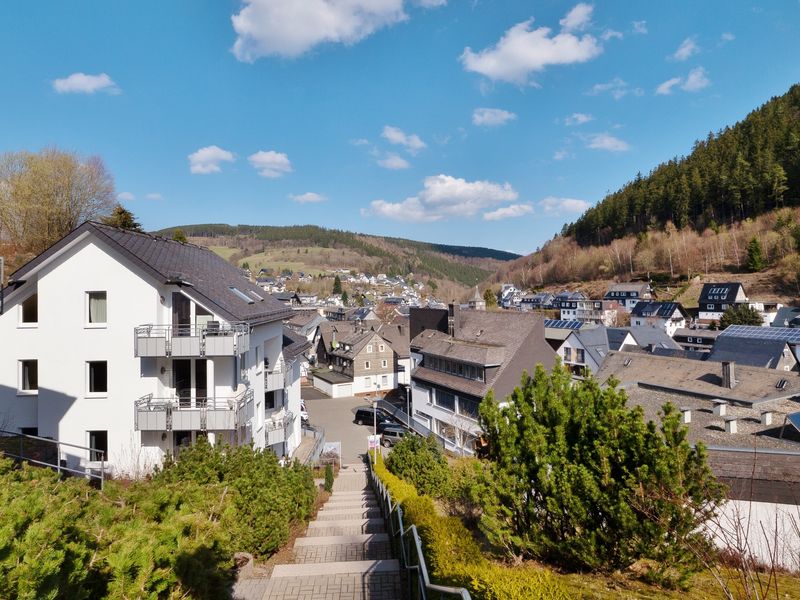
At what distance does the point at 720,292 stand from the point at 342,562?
105 metres

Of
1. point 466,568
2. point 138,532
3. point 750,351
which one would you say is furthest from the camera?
point 750,351

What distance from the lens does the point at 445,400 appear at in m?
33.6

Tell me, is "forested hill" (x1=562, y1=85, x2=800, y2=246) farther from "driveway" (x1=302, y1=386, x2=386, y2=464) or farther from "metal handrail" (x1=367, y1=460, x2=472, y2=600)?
"metal handrail" (x1=367, y1=460, x2=472, y2=600)

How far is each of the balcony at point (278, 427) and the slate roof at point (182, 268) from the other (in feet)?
17.6

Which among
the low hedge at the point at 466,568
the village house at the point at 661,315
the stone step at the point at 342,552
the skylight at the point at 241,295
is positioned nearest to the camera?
the low hedge at the point at 466,568

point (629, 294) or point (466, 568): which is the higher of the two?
point (629, 294)

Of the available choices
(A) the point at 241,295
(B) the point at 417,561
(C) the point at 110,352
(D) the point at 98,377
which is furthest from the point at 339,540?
(A) the point at 241,295

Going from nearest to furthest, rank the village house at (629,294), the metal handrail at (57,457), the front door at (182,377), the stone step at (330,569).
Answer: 1. the stone step at (330,569)
2. the metal handrail at (57,457)
3. the front door at (182,377)
4. the village house at (629,294)

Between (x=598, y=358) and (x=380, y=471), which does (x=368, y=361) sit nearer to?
(x=598, y=358)

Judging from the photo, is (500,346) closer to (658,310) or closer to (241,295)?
(241,295)

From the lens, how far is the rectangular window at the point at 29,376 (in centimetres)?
1667

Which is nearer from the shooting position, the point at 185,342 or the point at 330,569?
the point at 330,569

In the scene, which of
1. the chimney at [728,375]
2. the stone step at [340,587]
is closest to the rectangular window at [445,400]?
the chimney at [728,375]

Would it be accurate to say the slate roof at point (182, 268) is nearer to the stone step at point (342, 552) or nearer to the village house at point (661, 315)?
the stone step at point (342, 552)
